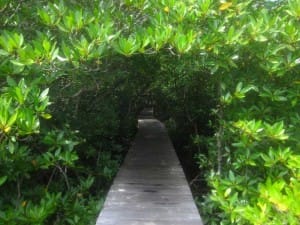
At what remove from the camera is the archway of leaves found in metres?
2.72

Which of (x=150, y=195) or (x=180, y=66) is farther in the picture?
(x=150, y=195)

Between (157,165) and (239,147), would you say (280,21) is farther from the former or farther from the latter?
(157,165)

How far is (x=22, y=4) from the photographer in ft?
12.4

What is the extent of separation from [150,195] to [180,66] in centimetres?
145

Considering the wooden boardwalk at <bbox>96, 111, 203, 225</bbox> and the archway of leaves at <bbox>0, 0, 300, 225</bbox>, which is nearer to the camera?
the archway of leaves at <bbox>0, 0, 300, 225</bbox>

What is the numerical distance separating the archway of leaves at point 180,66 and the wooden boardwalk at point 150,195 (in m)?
0.29

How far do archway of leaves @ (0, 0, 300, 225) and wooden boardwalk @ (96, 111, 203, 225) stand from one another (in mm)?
288

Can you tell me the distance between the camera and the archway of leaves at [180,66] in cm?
272

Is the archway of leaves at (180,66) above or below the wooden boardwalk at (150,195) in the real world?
above

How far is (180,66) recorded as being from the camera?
384 centimetres

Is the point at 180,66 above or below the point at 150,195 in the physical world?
above

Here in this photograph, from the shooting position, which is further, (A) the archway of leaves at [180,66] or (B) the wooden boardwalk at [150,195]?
(B) the wooden boardwalk at [150,195]

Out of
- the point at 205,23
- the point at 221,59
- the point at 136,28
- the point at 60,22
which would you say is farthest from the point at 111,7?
the point at 221,59

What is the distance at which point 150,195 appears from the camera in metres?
4.14
